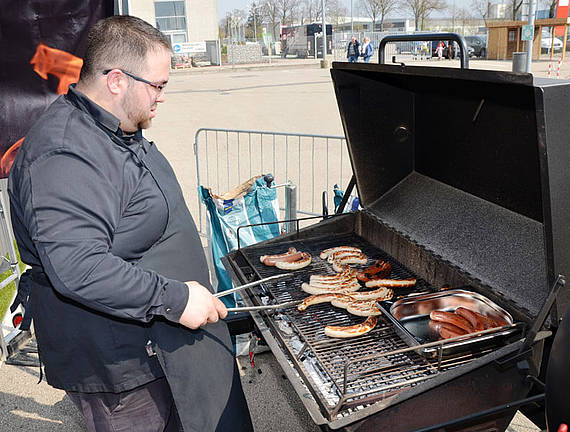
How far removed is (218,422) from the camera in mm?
2197

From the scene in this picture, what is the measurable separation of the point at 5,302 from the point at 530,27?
16.4 meters

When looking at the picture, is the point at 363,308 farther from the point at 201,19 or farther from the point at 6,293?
the point at 201,19

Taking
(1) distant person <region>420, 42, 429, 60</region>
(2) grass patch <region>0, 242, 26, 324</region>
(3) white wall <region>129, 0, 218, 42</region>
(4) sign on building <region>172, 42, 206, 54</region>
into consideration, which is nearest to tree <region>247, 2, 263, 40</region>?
(3) white wall <region>129, 0, 218, 42</region>

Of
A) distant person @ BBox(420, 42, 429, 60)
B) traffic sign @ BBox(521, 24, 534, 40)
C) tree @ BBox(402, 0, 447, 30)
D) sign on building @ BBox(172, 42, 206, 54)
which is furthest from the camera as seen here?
tree @ BBox(402, 0, 447, 30)

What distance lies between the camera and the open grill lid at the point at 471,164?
170cm

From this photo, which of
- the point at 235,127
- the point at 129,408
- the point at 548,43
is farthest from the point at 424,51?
the point at 129,408

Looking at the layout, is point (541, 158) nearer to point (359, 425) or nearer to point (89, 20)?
point (359, 425)

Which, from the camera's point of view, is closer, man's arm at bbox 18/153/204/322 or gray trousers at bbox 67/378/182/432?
man's arm at bbox 18/153/204/322

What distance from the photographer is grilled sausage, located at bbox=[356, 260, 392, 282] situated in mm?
2732

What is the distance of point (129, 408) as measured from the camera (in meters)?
2.11

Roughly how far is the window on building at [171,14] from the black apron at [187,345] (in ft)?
177

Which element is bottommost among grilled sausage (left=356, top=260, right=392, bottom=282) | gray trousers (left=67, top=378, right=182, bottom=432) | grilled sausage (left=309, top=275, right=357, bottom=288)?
gray trousers (left=67, top=378, right=182, bottom=432)

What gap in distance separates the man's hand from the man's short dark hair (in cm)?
80

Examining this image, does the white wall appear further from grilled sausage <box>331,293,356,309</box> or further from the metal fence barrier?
grilled sausage <box>331,293,356,309</box>
